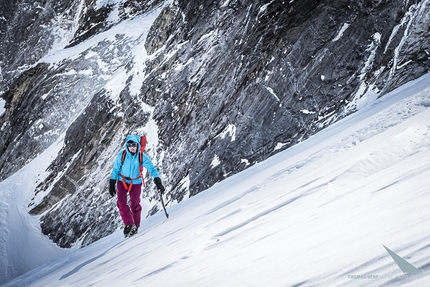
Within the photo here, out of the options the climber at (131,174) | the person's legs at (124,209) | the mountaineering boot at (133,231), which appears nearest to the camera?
the mountaineering boot at (133,231)

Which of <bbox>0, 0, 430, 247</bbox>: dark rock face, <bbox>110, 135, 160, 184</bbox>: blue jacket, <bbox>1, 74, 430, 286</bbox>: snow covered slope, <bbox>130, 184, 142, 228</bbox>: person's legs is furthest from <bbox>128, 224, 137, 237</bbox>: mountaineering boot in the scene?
<bbox>0, 0, 430, 247</bbox>: dark rock face

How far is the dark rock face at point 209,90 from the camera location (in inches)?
376

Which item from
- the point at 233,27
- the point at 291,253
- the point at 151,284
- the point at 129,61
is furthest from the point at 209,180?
the point at 129,61

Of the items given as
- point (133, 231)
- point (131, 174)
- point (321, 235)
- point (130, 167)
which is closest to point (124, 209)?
point (133, 231)

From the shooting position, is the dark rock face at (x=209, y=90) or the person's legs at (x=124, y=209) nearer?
the person's legs at (x=124, y=209)

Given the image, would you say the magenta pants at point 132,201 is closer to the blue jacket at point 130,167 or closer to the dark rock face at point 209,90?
the blue jacket at point 130,167

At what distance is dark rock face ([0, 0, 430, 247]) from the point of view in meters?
9.55

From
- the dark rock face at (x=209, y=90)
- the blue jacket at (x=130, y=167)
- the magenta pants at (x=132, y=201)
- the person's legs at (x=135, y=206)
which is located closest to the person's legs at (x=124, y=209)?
the magenta pants at (x=132, y=201)

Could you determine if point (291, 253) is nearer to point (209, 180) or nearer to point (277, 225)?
point (277, 225)

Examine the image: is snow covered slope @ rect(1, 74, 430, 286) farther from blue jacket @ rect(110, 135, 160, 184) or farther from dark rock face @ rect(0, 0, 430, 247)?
dark rock face @ rect(0, 0, 430, 247)

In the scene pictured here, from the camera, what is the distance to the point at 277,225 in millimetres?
2484

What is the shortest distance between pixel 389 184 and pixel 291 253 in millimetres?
933

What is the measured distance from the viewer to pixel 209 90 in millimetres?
12172

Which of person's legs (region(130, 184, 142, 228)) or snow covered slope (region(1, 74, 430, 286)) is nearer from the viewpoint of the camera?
snow covered slope (region(1, 74, 430, 286))
